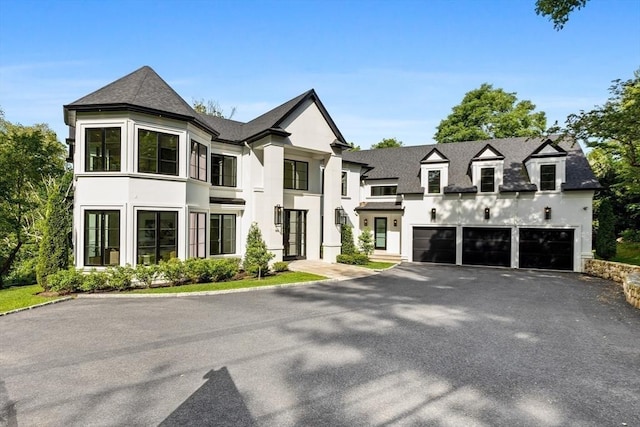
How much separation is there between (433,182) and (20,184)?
26.0 m

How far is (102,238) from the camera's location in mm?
12570

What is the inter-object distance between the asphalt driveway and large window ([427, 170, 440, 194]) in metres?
12.1

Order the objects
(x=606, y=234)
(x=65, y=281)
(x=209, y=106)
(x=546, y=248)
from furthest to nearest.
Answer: (x=209, y=106), (x=546, y=248), (x=606, y=234), (x=65, y=281)

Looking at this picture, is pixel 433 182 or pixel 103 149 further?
pixel 433 182

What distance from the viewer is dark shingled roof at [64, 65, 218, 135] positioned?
40.4 feet

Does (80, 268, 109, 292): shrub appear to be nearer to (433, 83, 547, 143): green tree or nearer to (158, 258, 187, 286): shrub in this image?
(158, 258, 187, 286): shrub

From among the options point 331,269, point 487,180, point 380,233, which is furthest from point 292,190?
point 487,180

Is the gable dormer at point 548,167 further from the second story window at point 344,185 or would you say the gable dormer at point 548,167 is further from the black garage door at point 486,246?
the second story window at point 344,185

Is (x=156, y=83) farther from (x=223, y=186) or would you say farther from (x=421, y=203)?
(x=421, y=203)

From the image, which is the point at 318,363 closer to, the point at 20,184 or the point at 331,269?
the point at 331,269

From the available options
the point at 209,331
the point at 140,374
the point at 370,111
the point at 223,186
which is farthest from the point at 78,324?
the point at 370,111

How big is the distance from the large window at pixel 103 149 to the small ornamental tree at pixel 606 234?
2459 centimetres

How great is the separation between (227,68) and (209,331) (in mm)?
13930

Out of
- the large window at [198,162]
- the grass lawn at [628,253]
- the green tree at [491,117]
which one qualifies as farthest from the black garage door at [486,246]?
the green tree at [491,117]
